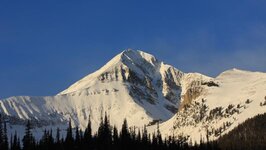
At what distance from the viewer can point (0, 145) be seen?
19338 centimetres
